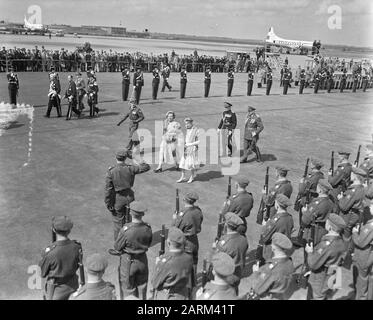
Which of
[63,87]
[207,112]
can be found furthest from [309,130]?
[63,87]

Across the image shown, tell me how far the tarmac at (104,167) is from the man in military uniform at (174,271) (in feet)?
6.22

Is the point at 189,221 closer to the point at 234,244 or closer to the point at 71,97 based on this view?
the point at 234,244

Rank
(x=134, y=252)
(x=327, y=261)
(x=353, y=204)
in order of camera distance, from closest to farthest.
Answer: (x=327, y=261), (x=134, y=252), (x=353, y=204)

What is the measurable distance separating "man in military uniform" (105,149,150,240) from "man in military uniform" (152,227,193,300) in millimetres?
2837

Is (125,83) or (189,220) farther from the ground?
(125,83)

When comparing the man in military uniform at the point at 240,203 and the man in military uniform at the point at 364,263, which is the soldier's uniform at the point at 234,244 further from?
the man in military uniform at the point at 364,263

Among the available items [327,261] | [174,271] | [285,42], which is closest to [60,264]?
[174,271]

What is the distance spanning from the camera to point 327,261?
5.55 meters

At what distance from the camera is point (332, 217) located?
5719 mm

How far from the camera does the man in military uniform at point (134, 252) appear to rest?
18.9 ft

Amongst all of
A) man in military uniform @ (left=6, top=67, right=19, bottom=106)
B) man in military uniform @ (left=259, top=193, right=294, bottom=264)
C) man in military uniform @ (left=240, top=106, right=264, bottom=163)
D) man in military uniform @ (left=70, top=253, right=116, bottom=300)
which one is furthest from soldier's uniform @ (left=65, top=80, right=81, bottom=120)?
man in military uniform @ (left=70, top=253, right=116, bottom=300)

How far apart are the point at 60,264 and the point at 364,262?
4.41 metres

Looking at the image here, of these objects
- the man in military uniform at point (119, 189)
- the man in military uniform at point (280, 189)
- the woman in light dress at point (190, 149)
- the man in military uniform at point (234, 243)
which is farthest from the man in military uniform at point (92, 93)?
the man in military uniform at point (234, 243)
